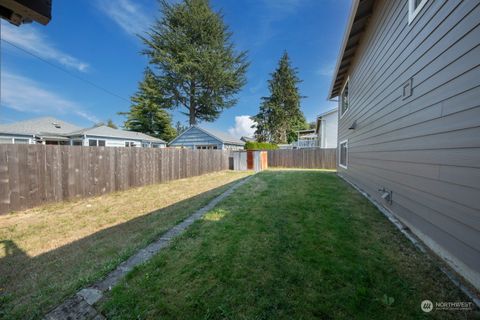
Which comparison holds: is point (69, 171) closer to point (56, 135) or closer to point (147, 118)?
point (56, 135)

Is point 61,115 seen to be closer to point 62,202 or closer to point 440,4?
point 62,202

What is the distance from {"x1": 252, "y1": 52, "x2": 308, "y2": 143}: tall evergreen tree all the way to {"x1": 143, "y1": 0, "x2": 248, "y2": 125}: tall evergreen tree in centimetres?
809

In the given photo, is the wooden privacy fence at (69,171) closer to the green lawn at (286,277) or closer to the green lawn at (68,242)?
the green lawn at (68,242)

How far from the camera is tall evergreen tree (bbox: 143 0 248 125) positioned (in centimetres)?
2048

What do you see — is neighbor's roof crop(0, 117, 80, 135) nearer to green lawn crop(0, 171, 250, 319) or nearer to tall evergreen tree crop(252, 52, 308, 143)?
green lawn crop(0, 171, 250, 319)

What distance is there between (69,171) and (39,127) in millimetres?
16286

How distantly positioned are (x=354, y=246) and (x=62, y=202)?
6.75 m

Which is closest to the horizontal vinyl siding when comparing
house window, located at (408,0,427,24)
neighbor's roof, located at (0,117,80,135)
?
house window, located at (408,0,427,24)

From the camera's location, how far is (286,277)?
2023mm

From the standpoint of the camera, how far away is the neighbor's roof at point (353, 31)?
489 centimetres

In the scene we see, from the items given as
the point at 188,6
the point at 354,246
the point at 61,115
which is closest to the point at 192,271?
the point at 354,246

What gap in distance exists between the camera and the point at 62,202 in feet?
17.5

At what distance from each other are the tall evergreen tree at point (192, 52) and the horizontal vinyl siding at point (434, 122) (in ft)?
62.6

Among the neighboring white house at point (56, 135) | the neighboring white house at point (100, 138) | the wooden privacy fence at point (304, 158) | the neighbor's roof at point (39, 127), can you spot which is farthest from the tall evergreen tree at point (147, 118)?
the wooden privacy fence at point (304, 158)
